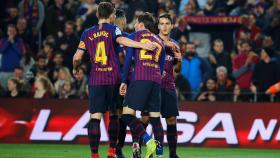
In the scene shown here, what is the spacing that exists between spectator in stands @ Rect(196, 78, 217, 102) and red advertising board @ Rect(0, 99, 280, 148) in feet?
2.54

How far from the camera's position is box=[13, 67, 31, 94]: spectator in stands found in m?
18.5

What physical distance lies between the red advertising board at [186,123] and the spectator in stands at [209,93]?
78cm

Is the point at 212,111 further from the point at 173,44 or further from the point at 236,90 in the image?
the point at 173,44

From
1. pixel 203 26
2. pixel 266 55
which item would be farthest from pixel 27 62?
pixel 266 55

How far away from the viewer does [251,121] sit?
17.1 m

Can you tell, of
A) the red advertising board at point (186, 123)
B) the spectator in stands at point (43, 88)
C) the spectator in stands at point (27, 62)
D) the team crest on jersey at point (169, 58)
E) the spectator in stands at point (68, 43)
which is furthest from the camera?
the spectator in stands at point (68, 43)

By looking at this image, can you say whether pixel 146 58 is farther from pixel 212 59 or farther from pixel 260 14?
pixel 260 14

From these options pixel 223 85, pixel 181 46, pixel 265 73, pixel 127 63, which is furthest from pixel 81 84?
pixel 127 63

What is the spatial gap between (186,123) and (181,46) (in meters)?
2.49

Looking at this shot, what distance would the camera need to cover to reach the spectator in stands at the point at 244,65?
18.7 metres

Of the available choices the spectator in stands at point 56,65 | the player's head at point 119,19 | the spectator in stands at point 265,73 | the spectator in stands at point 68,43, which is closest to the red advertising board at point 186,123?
the spectator in stands at point 265,73

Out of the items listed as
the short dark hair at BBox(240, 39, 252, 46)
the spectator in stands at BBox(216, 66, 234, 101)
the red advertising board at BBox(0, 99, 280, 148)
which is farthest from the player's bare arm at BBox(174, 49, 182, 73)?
the short dark hair at BBox(240, 39, 252, 46)

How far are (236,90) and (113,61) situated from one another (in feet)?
20.3

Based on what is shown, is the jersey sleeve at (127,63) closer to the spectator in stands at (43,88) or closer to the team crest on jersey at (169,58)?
the team crest on jersey at (169,58)
